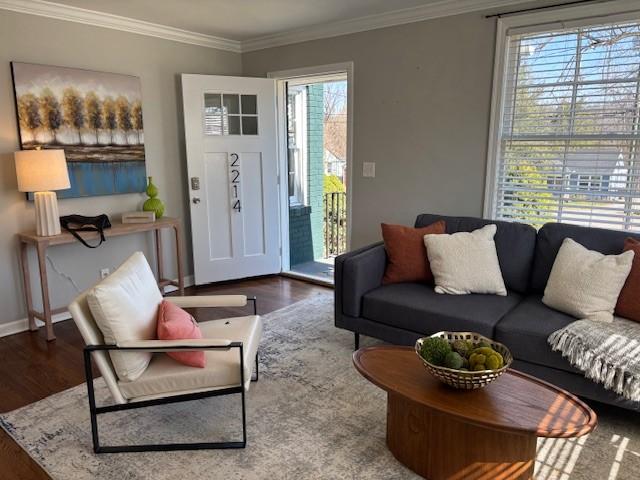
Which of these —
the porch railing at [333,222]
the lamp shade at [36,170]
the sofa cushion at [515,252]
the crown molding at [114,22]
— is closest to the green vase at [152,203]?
the lamp shade at [36,170]

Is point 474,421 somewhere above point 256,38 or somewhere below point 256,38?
below

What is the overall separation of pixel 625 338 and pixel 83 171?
3860 millimetres

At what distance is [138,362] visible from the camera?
2074 mm

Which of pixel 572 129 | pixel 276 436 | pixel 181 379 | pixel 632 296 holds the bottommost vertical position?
pixel 276 436

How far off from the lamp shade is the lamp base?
0.07 metres

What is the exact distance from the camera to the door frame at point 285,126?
4207 millimetres

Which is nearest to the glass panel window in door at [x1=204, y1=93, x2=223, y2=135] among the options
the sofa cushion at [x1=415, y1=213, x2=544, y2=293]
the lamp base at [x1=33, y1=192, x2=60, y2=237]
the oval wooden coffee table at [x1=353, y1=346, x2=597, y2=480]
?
the lamp base at [x1=33, y1=192, x2=60, y2=237]

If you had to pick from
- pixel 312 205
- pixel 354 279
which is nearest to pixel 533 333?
pixel 354 279

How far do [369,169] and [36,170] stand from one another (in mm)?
2586

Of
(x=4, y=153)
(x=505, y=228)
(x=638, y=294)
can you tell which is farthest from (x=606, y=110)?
(x=4, y=153)

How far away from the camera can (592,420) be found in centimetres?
166

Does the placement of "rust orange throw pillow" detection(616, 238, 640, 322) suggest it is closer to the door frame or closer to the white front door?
the door frame

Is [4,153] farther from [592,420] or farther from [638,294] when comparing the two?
[638,294]

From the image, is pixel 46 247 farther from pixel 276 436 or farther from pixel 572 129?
pixel 572 129
